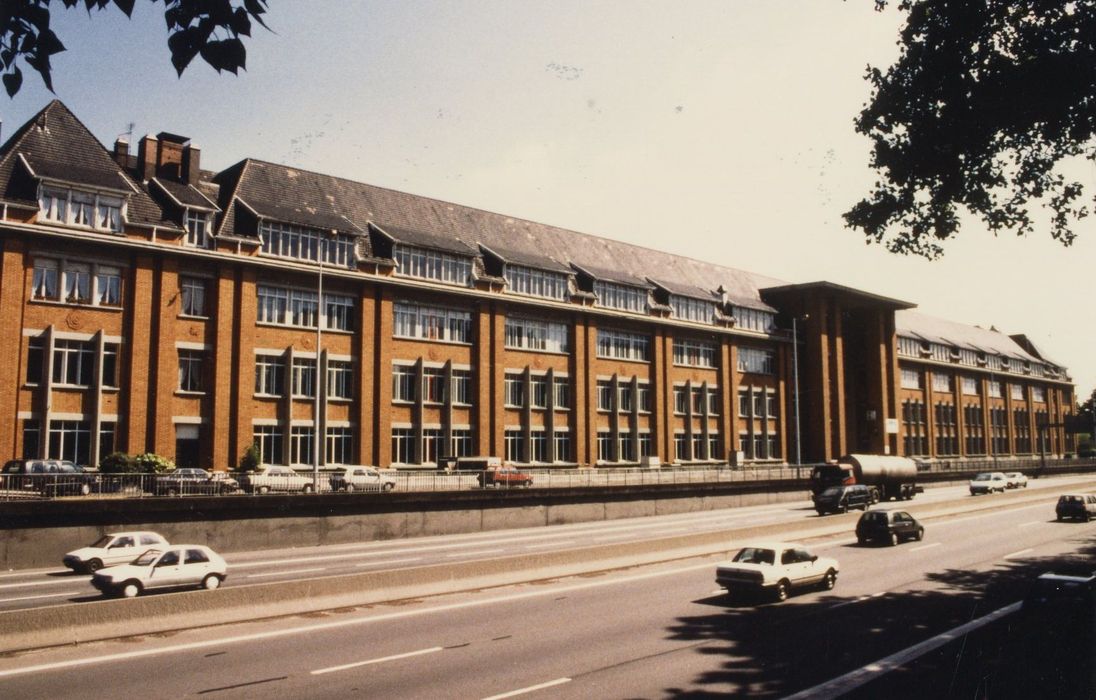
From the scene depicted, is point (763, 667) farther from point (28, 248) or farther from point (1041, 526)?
point (28, 248)

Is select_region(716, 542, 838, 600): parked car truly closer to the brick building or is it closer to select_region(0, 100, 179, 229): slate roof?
the brick building

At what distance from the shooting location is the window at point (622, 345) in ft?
212

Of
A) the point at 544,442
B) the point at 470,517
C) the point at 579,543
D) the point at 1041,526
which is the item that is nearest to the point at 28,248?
the point at 470,517

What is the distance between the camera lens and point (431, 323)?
176ft

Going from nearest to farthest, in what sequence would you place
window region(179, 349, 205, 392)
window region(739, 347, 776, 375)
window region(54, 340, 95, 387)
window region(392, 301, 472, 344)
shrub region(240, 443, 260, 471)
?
window region(54, 340, 95, 387) → shrub region(240, 443, 260, 471) → window region(179, 349, 205, 392) → window region(392, 301, 472, 344) → window region(739, 347, 776, 375)

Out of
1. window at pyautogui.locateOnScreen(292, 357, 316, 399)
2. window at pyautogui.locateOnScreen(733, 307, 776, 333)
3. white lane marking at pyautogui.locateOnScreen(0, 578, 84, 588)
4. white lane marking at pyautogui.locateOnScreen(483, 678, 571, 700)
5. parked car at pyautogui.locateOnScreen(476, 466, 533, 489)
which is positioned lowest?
white lane marking at pyautogui.locateOnScreen(0, 578, 84, 588)

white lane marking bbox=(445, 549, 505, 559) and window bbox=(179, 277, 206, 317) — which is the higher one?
window bbox=(179, 277, 206, 317)

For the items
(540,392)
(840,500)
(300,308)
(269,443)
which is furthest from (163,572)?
(540,392)

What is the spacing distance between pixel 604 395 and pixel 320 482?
28543 millimetres

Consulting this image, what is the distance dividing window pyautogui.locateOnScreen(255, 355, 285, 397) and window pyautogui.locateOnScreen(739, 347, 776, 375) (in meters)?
44.3

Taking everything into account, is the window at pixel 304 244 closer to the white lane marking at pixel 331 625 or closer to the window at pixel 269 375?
the window at pixel 269 375

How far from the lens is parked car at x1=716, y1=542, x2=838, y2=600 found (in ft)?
67.9

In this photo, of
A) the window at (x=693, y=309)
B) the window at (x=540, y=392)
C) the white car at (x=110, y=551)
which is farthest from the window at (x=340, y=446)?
the window at (x=693, y=309)

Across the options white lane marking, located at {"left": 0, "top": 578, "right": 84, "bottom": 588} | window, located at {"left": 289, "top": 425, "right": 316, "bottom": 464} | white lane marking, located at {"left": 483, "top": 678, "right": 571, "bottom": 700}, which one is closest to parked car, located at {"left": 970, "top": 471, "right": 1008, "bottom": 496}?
window, located at {"left": 289, "top": 425, "right": 316, "bottom": 464}
